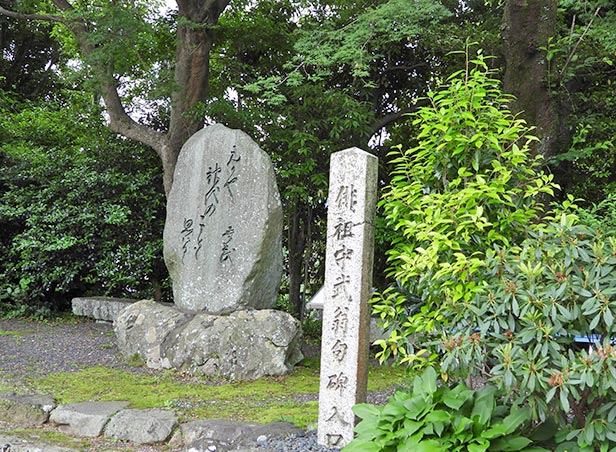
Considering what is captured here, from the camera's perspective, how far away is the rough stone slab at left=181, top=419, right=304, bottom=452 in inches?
172

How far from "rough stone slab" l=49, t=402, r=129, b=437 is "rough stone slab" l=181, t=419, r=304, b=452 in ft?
2.53

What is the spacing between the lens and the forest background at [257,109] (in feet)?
25.5

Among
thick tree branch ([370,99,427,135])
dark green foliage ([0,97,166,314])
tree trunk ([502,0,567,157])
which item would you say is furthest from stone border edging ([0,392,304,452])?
thick tree branch ([370,99,427,135])

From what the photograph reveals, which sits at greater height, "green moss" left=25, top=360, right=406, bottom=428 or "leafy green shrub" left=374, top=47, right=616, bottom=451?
"leafy green shrub" left=374, top=47, right=616, bottom=451

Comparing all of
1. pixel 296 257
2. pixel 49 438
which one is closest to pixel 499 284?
pixel 49 438

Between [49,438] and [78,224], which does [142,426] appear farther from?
[78,224]

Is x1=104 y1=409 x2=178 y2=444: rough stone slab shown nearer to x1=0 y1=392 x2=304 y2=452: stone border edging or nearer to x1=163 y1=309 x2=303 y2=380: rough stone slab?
x1=0 y1=392 x2=304 y2=452: stone border edging

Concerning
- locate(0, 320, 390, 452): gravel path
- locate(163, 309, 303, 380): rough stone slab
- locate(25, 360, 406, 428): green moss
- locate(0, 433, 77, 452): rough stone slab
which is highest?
locate(163, 309, 303, 380): rough stone slab

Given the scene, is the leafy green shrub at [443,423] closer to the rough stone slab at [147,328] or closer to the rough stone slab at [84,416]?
the rough stone slab at [84,416]

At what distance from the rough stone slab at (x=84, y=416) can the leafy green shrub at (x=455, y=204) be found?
8.25 feet

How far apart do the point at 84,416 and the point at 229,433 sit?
55.1 inches

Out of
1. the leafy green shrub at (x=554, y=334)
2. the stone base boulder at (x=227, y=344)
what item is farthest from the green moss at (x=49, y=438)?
the leafy green shrub at (x=554, y=334)

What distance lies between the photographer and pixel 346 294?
171 inches

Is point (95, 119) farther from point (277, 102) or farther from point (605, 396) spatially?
point (605, 396)
